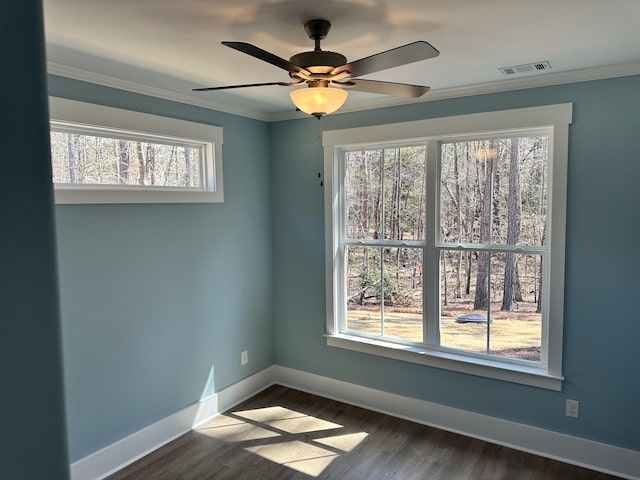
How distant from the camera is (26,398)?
1.95 ft

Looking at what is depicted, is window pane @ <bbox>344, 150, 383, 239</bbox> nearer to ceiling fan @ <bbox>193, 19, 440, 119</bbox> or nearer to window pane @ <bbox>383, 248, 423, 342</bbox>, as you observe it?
window pane @ <bbox>383, 248, 423, 342</bbox>

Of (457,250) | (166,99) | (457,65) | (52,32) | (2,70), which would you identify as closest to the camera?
(2,70)

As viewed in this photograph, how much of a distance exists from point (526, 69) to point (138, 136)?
8.54 feet

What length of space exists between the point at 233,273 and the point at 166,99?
1.51 m

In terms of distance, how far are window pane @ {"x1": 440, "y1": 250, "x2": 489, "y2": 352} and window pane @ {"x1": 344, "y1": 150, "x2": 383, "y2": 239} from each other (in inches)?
27.0

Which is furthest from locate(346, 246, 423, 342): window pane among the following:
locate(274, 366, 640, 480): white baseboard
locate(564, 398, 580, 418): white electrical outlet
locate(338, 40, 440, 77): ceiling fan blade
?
locate(338, 40, 440, 77): ceiling fan blade

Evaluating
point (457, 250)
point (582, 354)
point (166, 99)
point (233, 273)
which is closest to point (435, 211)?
point (457, 250)

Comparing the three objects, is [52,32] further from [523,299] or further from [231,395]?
[523,299]

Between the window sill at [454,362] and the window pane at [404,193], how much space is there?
93 cm

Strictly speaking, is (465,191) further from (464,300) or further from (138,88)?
(138,88)

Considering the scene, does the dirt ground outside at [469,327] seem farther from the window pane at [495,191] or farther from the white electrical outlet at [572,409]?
the window pane at [495,191]

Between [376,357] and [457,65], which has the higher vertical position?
[457,65]

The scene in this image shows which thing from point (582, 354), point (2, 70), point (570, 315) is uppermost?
point (2, 70)

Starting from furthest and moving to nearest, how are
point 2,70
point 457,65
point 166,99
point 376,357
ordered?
point 376,357, point 166,99, point 457,65, point 2,70
